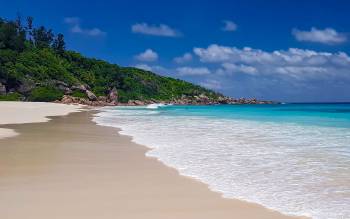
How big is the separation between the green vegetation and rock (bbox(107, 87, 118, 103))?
1733 millimetres

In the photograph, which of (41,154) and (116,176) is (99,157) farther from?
(116,176)

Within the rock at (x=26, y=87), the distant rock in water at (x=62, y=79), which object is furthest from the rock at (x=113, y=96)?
the rock at (x=26, y=87)

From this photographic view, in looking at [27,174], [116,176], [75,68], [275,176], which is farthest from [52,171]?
[75,68]

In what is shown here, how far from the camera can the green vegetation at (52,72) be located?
222 ft

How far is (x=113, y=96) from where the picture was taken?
288ft

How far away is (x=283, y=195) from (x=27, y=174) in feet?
15.5

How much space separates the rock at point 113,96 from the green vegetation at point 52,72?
173 cm

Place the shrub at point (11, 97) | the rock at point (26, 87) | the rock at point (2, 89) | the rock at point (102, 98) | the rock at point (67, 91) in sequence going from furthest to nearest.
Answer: the rock at point (102, 98), the rock at point (67, 91), the rock at point (26, 87), the rock at point (2, 89), the shrub at point (11, 97)

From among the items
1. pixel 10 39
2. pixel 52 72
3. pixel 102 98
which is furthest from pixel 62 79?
pixel 10 39

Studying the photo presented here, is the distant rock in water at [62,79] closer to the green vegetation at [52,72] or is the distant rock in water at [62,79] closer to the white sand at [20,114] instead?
A: the green vegetation at [52,72]

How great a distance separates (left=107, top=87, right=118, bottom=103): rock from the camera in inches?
3393

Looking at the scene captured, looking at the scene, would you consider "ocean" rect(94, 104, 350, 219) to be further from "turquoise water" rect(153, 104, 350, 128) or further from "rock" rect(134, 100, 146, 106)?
"rock" rect(134, 100, 146, 106)

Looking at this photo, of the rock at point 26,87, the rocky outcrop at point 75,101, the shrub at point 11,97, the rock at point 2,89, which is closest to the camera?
the shrub at point 11,97

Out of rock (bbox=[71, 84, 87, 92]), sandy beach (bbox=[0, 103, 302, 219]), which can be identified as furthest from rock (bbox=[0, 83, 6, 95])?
sandy beach (bbox=[0, 103, 302, 219])
